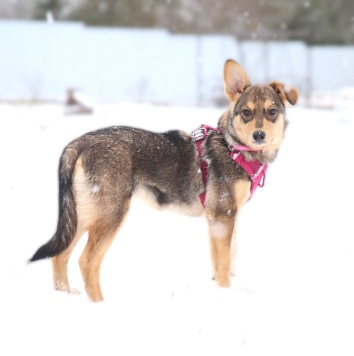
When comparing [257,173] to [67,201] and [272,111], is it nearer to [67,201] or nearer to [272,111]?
[272,111]

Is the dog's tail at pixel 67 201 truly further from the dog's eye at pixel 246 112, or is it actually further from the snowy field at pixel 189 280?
Result: the dog's eye at pixel 246 112

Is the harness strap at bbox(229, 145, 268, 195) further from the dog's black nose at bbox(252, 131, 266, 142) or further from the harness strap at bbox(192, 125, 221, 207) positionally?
the harness strap at bbox(192, 125, 221, 207)

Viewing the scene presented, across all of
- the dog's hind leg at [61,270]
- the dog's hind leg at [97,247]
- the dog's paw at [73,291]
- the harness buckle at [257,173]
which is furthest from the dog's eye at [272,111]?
the dog's paw at [73,291]

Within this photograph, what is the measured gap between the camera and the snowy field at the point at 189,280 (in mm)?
4805

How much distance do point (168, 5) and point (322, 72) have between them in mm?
11966

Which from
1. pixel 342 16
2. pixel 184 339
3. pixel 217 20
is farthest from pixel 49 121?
pixel 342 16

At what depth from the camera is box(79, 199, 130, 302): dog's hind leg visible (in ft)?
19.1

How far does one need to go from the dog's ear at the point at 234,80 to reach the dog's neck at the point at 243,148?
24cm

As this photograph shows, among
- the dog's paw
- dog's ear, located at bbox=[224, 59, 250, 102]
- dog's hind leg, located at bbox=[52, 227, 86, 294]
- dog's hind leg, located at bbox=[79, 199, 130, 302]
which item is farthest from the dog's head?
the dog's paw

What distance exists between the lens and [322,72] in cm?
4278

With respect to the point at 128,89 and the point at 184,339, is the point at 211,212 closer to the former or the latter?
the point at 184,339

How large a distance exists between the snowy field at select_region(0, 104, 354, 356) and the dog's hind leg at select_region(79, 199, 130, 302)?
15 centimetres

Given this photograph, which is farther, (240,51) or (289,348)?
(240,51)

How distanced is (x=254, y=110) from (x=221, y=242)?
1.26 m
